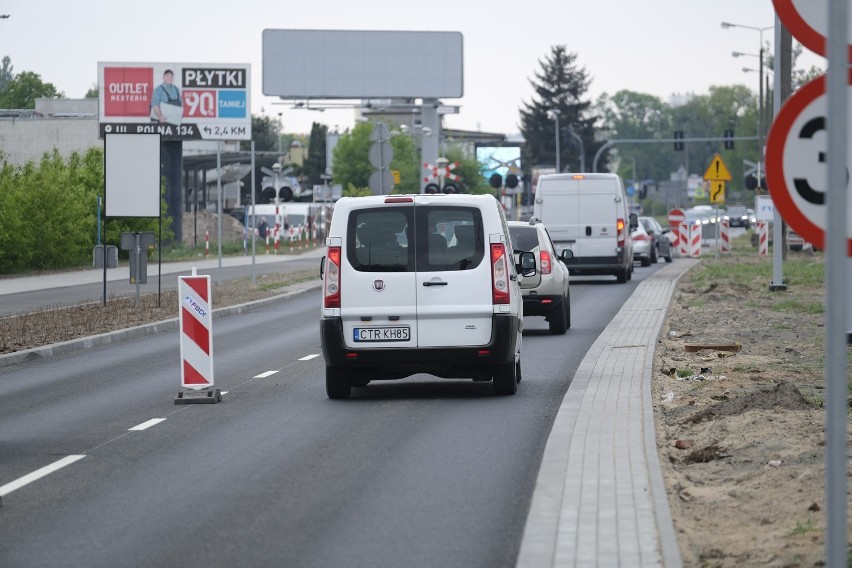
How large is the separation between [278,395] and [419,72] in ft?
203

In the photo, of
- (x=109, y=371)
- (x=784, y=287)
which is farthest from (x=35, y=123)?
(x=109, y=371)

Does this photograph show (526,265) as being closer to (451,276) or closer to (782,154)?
(451,276)

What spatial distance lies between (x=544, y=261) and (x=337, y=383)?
9.23m

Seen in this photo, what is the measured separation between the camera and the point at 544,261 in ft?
77.7

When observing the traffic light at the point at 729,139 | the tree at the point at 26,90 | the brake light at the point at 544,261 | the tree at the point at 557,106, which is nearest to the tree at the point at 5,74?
the tree at the point at 26,90

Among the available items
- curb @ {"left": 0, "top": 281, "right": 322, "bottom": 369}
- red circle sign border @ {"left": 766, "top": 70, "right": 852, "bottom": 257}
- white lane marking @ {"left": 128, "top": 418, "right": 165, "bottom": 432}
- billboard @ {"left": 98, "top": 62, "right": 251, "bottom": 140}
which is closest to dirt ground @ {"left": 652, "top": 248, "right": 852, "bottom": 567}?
red circle sign border @ {"left": 766, "top": 70, "right": 852, "bottom": 257}

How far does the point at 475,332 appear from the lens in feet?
47.9

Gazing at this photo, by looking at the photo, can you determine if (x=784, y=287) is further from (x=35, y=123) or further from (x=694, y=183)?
(x=694, y=183)

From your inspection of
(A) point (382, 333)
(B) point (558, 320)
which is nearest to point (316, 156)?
(B) point (558, 320)

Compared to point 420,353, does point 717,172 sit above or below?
above

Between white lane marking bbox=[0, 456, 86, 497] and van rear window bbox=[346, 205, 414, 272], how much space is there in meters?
4.31

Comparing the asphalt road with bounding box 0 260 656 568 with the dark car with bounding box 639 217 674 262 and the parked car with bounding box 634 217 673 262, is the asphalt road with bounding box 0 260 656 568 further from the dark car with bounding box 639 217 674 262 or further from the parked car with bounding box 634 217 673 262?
the parked car with bounding box 634 217 673 262

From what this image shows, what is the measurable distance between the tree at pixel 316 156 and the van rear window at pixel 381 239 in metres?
158

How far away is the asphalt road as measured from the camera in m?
7.86
